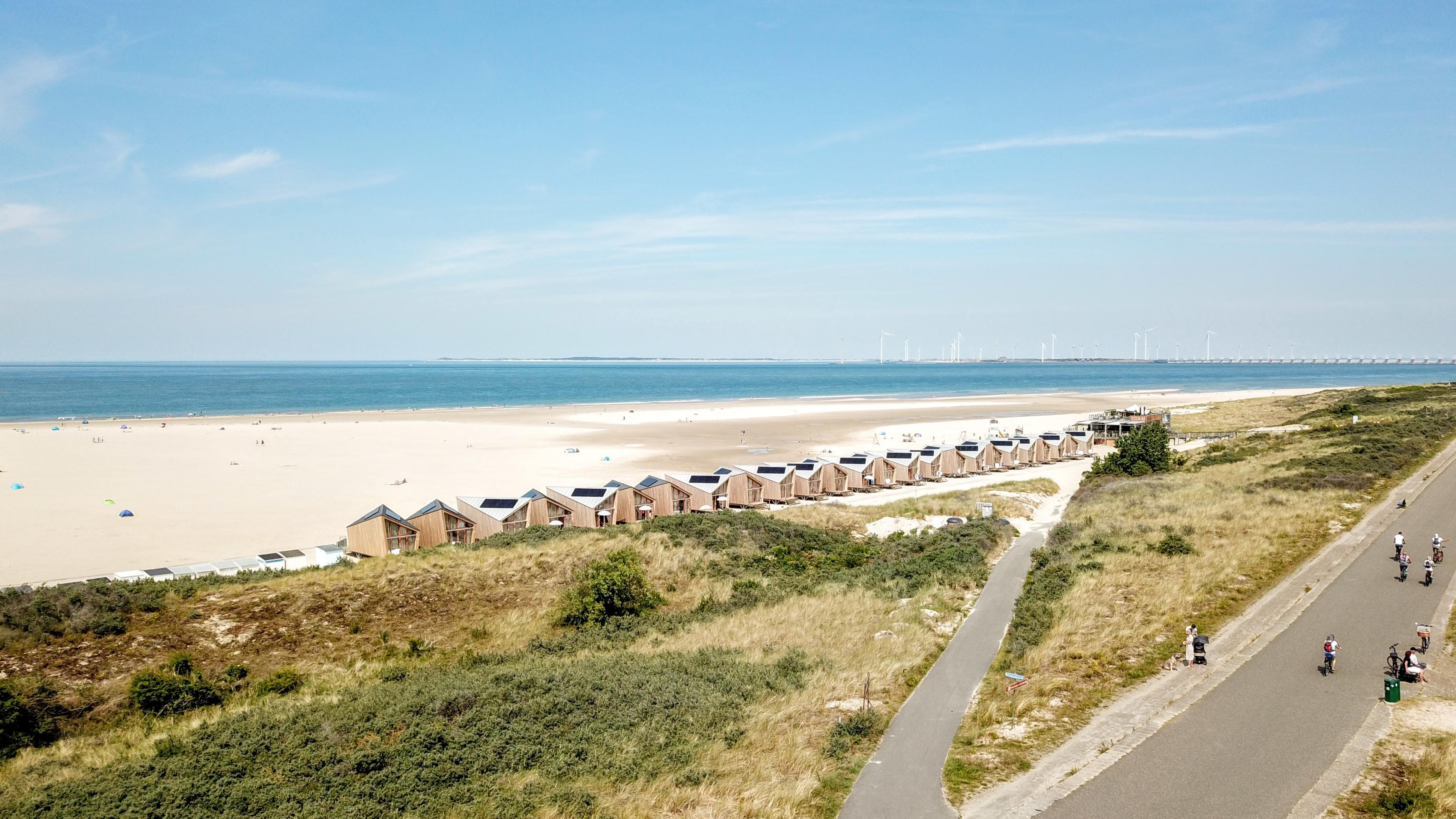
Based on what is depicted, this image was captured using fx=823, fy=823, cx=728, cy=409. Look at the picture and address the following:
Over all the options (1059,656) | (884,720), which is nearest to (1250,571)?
(1059,656)

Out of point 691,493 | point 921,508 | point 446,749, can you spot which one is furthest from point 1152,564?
point 691,493

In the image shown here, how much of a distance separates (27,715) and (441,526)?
18819 millimetres

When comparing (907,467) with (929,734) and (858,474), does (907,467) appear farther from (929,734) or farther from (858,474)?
(929,734)

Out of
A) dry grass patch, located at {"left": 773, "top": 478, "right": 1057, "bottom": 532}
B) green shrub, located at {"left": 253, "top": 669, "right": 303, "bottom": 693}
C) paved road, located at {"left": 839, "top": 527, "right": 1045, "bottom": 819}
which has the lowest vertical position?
green shrub, located at {"left": 253, "top": 669, "right": 303, "bottom": 693}

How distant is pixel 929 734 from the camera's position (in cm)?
1645

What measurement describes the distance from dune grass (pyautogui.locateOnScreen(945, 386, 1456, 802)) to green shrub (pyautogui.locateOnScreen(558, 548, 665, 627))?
1253cm

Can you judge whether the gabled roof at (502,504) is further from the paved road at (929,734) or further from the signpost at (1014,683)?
the signpost at (1014,683)

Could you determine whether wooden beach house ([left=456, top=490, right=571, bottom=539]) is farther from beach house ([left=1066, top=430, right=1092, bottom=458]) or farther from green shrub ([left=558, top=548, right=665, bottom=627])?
beach house ([left=1066, top=430, right=1092, bottom=458])

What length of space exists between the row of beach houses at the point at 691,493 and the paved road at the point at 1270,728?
28889mm

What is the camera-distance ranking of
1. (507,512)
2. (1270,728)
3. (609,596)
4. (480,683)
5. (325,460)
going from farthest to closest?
(325,460) → (507,512) → (609,596) → (480,683) → (1270,728)

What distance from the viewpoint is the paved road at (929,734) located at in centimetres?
1373

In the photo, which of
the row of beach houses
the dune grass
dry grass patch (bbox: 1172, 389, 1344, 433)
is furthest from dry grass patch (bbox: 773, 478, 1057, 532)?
dry grass patch (bbox: 1172, 389, 1344, 433)

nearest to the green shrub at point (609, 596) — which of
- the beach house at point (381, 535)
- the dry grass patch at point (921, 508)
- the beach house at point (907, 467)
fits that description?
the beach house at point (381, 535)

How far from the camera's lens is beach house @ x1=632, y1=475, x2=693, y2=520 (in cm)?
4472
